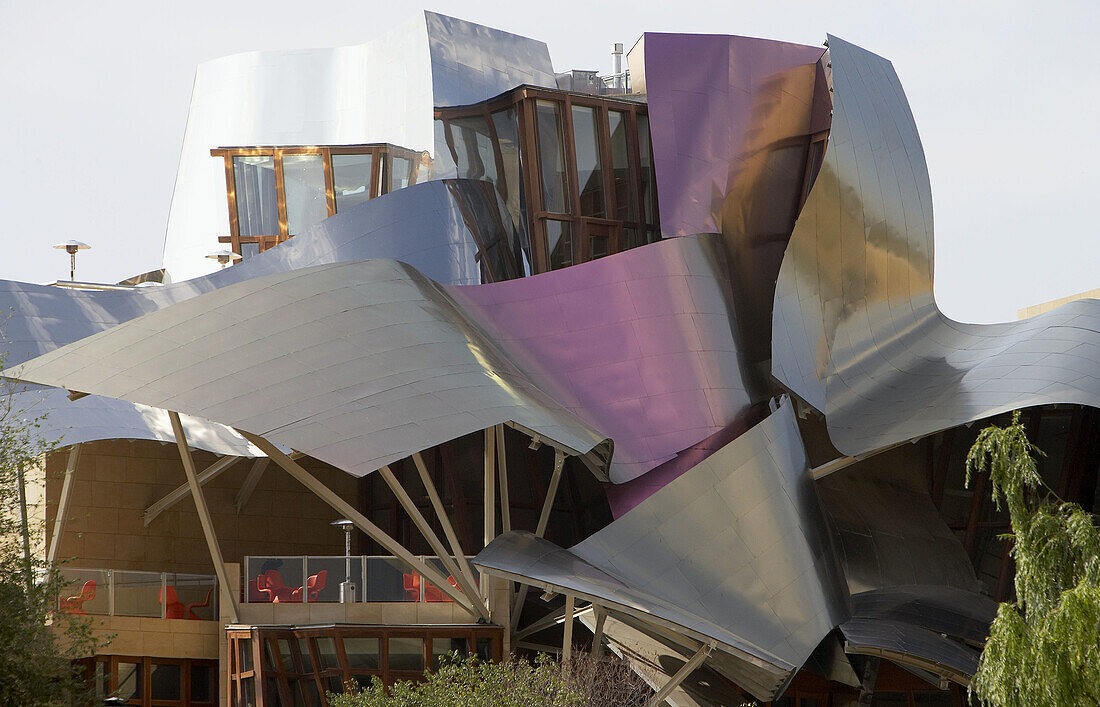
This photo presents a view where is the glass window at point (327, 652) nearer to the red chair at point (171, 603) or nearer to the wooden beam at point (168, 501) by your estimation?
the red chair at point (171, 603)

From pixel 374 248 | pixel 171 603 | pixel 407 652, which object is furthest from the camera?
pixel 374 248

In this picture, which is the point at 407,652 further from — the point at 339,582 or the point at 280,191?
the point at 280,191

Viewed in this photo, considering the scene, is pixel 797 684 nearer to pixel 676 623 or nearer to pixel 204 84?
pixel 676 623

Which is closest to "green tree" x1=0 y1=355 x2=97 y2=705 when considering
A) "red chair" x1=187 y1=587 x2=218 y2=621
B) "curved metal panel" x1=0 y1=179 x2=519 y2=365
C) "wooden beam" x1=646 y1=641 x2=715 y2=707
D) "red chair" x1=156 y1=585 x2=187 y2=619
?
"red chair" x1=156 y1=585 x2=187 y2=619

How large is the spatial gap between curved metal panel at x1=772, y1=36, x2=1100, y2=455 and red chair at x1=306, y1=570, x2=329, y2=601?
919cm

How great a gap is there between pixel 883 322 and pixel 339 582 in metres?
13.7

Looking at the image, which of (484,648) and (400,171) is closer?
(484,648)

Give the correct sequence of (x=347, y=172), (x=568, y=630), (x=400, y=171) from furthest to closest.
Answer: (x=400, y=171), (x=347, y=172), (x=568, y=630)

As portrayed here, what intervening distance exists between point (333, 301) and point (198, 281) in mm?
8307

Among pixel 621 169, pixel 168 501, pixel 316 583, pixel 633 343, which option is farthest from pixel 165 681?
pixel 621 169

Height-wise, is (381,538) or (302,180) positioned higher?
(302,180)

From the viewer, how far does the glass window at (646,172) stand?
3362 centimetres

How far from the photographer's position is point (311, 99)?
134 feet

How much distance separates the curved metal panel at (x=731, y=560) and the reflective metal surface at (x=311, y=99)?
14407 mm
